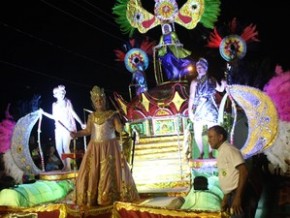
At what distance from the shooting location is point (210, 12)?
1001 centimetres

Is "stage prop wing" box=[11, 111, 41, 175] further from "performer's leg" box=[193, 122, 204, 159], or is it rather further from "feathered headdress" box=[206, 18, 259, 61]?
"feathered headdress" box=[206, 18, 259, 61]

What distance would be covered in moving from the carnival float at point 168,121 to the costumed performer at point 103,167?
399 millimetres

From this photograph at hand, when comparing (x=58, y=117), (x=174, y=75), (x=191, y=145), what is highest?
(x=174, y=75)

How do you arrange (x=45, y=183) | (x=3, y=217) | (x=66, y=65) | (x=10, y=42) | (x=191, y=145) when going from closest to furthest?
(x=3, y=217) → (x=45, y=183) → (x=191, y=145) → (x=10, y=42) → (x=66, y=65)

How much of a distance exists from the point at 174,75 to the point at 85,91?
1295 centimetres

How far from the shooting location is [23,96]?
17953mm

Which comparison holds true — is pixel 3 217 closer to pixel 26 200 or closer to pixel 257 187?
pixel 26 200

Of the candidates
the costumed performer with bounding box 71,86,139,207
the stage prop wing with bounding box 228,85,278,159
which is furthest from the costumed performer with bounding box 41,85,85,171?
the stage prop wing with bounding box 228,85,278,159

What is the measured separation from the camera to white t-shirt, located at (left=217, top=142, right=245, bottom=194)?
4.20m

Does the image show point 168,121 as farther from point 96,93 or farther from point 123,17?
point 123,17

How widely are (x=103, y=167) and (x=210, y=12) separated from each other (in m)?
5.50

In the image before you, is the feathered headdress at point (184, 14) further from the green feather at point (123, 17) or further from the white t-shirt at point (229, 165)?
the white t-shirt at point (229, 165)

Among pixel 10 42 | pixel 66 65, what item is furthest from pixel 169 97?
pixel 66 65

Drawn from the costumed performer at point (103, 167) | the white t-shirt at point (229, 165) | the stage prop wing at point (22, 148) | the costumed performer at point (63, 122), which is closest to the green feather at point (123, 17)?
the costumed performer at point (63, 122)
